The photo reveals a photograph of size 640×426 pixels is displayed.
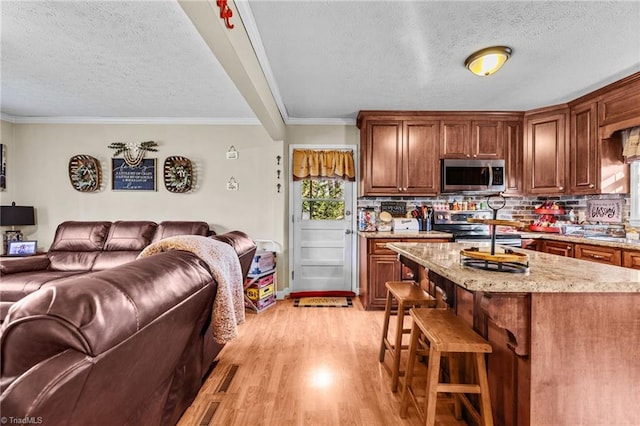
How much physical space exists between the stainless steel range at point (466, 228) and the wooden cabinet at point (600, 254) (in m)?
0.55

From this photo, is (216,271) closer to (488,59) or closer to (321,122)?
(488,59)

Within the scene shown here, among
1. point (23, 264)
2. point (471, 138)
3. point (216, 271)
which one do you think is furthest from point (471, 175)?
point (23, 264)

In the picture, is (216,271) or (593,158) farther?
(593,158)

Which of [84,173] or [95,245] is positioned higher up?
[84,173]

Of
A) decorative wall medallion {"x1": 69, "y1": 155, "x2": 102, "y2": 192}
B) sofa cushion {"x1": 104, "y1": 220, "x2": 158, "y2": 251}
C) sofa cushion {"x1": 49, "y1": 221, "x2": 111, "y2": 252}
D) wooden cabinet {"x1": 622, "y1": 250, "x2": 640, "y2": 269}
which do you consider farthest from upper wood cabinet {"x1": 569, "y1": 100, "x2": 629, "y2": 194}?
decorative wall medallion {"x1": 69, "y1": 155, "x2": 102, "y2": 192}

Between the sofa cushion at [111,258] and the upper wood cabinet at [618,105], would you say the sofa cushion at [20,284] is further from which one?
the upper wood cabinet at [618,105]

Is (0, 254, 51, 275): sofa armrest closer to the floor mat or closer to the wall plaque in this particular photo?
the floor mat

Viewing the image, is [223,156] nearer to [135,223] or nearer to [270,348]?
[135,223]

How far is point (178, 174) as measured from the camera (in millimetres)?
3992

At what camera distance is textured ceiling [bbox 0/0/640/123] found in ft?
6.42

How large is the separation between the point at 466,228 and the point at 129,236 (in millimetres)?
3973

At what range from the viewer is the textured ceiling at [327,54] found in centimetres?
196

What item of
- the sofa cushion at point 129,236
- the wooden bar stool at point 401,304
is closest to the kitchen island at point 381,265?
the wooden bar stool at point 401,304

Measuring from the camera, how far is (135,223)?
3.66 m
